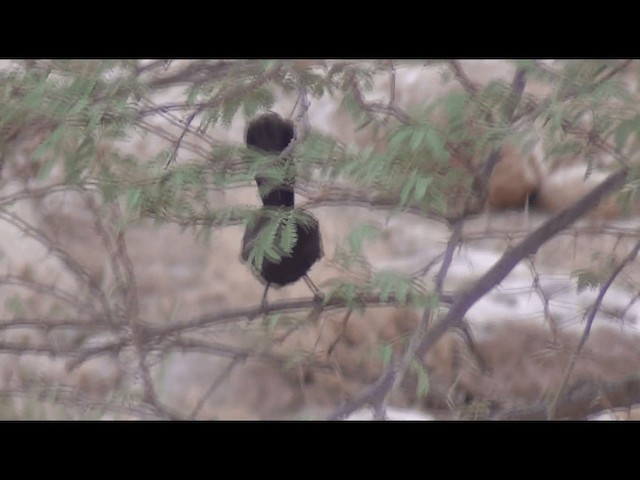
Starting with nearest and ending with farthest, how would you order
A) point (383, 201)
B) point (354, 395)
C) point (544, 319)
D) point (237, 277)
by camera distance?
point (383, 201) < point (354, 395) < point (544, 319) < point (237, 277)

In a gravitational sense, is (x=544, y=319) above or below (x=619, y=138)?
below

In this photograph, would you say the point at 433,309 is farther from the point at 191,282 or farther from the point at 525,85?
the point at 191,282

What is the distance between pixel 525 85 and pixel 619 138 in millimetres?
257

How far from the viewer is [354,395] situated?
2006 millimetres

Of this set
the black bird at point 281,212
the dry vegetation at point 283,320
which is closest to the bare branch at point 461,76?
the dry vegetation at point 283,320

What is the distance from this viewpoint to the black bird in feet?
6.06

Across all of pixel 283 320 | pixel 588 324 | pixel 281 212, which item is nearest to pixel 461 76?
pixel 281 212

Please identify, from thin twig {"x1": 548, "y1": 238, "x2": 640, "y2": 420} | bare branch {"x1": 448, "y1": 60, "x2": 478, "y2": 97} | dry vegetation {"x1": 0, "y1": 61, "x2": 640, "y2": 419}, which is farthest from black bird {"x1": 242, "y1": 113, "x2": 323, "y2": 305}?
thin twig {"x1": 548, "y1": 238, "x2": 640, "y2": 420}

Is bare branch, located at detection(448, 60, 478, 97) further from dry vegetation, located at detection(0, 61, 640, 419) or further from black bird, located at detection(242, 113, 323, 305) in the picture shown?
black bird, located at detection(242, 113, 323, 305)

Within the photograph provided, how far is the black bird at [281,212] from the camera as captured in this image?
1846 millimetres

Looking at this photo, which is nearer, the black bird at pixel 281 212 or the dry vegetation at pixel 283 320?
the black bird at pixel 281 212

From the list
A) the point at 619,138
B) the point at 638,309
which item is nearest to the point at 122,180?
the point at 619,138

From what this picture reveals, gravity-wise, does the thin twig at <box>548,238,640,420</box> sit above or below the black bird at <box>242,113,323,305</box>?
below

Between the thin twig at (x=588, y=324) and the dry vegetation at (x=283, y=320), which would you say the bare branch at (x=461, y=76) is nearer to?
the dry vegetation at (x=283, y=320)
